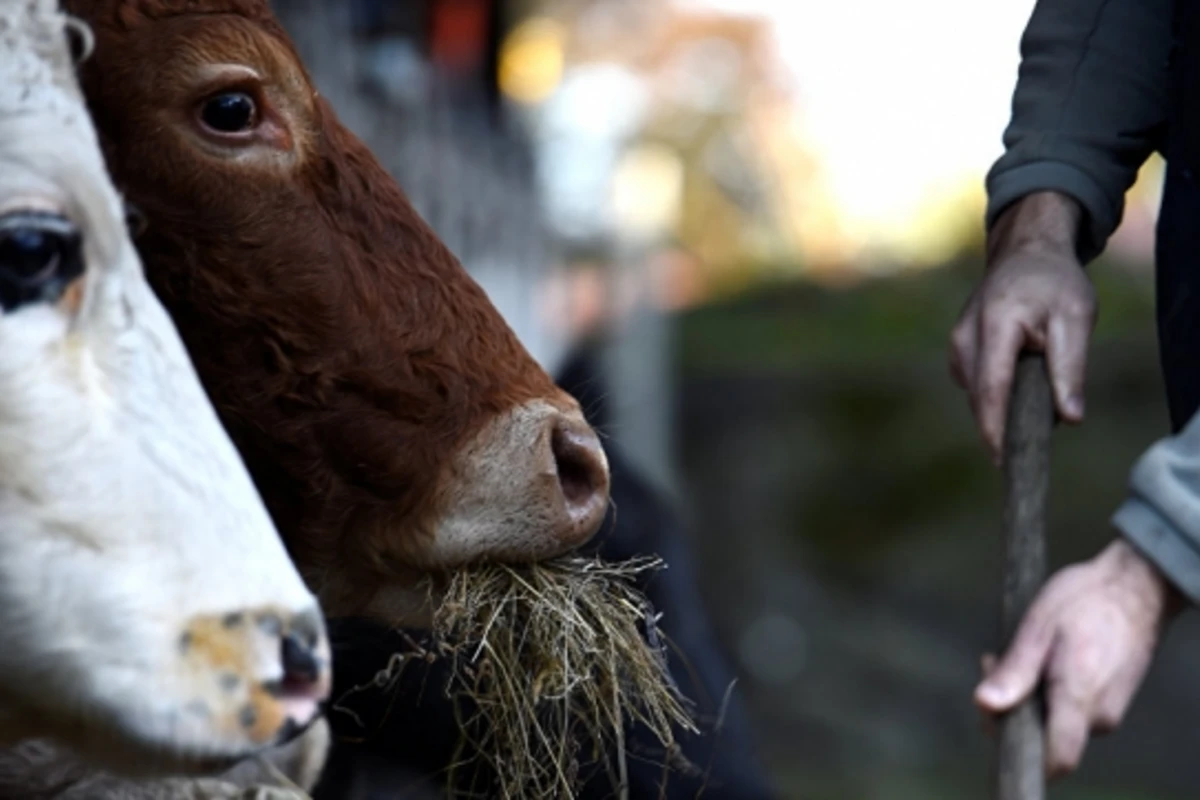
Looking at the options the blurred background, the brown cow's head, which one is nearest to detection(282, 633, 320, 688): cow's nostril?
the brown cow's head

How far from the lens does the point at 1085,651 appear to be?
1676mm

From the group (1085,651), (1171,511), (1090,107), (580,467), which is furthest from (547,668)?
(1090,107)

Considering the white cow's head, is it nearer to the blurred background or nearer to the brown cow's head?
the brown cow's head

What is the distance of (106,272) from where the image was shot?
1613 millimetres

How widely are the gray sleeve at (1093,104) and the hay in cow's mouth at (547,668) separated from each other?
0.74m

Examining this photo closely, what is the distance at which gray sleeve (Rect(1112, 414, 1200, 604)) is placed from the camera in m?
1.67

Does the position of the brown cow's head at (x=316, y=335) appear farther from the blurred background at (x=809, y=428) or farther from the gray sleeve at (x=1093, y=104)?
the blurred background at (x=809, y=428)

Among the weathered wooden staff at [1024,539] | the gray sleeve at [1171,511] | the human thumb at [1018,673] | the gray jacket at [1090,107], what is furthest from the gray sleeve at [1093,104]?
the human thumb at [1018,673]

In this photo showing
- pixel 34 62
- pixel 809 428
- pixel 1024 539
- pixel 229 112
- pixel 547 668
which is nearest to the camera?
pixel 34 62

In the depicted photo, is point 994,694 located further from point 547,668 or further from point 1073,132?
point 1073,132

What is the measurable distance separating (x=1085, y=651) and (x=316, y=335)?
0.98 metres

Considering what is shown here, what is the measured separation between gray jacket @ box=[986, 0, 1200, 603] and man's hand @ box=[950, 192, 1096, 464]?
0.30 ft

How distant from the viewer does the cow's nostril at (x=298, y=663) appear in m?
1.55

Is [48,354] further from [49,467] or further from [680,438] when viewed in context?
[680,438]
